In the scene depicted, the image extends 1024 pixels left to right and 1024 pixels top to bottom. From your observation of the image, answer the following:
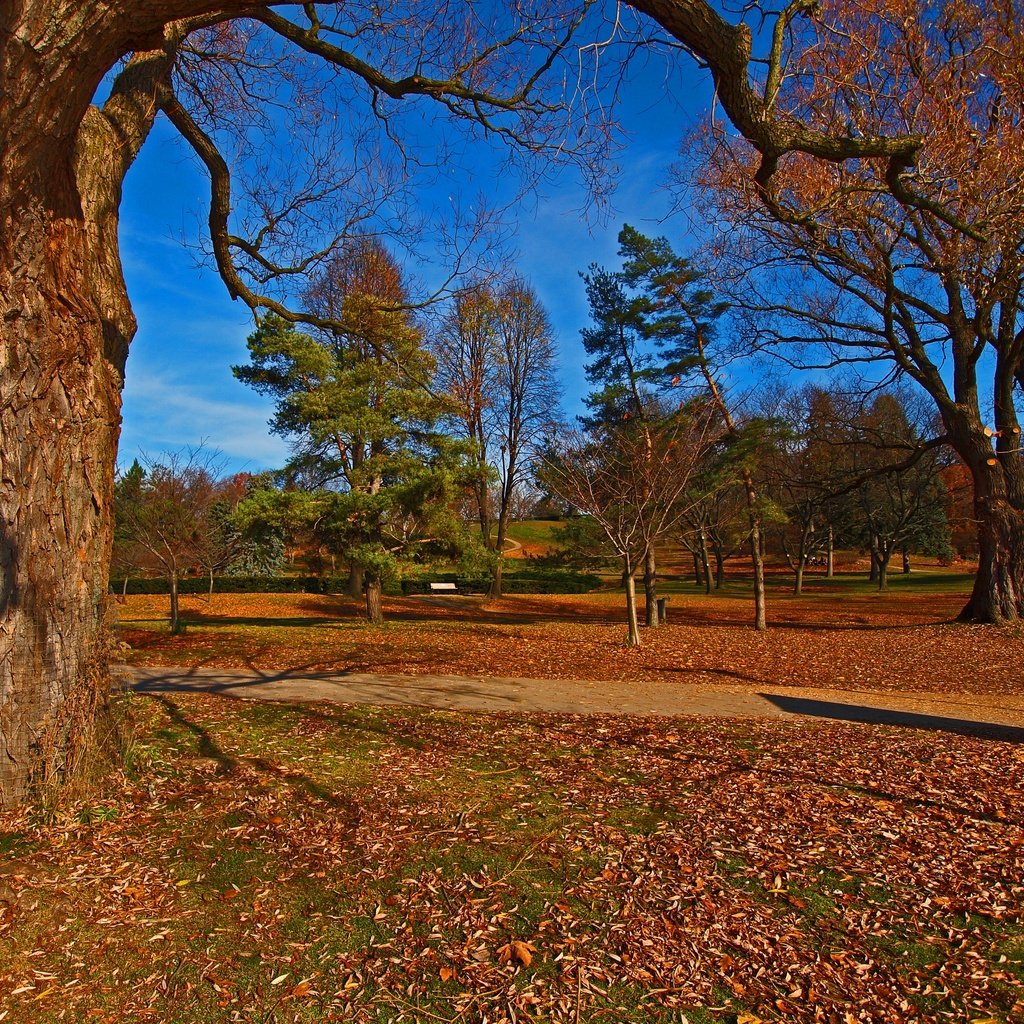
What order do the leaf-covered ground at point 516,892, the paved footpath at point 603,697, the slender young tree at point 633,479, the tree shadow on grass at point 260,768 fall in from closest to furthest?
the leaf-covered ground at point 516,892 < the tree shadow on grass at point 260,768 < the paved footpath at point 603,697 < the slender young tree at point 633,479

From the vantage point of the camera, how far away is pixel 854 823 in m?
3.93

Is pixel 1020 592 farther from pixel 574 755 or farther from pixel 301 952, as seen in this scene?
pixel 301 952

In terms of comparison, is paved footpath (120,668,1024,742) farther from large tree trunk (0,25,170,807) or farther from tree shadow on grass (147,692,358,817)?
large tree trunk (0,25,170,807)

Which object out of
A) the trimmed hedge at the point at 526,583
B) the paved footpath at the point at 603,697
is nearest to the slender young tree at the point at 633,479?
the paved footpath at the point at 603,697

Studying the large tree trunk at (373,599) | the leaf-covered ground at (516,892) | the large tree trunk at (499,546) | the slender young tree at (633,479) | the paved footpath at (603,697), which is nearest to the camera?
the leaf-covered ground at (516,892)

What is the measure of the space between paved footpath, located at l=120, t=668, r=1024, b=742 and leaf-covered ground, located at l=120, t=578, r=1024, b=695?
2.63ft

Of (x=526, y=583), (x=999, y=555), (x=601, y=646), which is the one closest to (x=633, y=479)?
(x=601, y=646)

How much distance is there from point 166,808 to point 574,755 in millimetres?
2739

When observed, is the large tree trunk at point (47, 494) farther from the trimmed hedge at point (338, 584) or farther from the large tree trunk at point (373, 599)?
the trimmed hedge at point (338, 584)

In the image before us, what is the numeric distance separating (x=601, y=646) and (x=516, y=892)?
470 inches

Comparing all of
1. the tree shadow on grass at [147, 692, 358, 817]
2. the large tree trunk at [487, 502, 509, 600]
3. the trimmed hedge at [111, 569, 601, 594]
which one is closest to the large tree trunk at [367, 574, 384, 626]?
the trimmed hedge at [111, 569, 601, 594]

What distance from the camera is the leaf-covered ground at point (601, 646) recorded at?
11.1m

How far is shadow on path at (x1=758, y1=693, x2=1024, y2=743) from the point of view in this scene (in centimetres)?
691

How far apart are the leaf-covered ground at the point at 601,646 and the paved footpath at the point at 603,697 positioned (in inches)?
31.5
